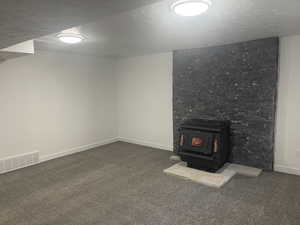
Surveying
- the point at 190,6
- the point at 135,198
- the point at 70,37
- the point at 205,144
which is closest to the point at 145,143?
the point at 205,144

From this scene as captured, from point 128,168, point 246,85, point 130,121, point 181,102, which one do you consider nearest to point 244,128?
point 246,85

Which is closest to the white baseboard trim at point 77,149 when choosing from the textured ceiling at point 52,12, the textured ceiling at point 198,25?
the textured ceiling at point 198,25

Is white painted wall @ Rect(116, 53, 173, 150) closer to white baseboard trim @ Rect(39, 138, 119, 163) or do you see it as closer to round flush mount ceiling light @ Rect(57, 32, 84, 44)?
white baseboard trim @ Rect(39, 138, 119, 163)

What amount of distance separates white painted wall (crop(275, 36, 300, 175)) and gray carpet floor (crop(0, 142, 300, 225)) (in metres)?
0.29

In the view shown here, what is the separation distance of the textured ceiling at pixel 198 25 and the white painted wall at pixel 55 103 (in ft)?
2.43

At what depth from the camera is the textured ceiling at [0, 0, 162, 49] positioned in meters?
1.10

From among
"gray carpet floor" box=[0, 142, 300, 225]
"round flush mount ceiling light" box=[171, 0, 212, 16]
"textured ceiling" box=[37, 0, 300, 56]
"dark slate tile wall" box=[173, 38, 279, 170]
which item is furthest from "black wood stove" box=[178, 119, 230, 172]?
"round flush mount ceiling light" box=[171, 0, 212, 16]

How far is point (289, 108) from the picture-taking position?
3.29 m

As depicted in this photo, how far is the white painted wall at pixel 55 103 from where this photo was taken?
365 cm

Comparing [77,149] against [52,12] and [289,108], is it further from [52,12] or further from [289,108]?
[289,108]

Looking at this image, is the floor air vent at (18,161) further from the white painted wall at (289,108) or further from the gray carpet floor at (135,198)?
the white painted wall at (289,108)

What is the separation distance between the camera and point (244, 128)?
361 centimetres

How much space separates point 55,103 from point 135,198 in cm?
271

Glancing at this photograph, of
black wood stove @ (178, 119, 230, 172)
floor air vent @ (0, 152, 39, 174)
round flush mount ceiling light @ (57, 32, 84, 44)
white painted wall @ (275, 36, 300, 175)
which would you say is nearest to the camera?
round flush mount ceiling light @ (57, 32, 84, 44)
